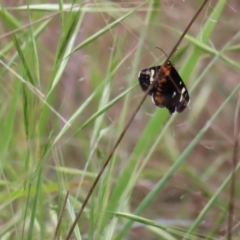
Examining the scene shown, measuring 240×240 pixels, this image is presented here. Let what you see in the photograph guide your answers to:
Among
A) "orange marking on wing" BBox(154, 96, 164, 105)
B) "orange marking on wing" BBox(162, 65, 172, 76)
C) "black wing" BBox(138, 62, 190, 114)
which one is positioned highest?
"orange marking on wing" BBox(162, 65, 172, 76)

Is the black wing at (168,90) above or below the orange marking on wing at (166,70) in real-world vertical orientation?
below

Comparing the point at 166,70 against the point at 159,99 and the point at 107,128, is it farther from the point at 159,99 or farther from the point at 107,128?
the point at 107,128

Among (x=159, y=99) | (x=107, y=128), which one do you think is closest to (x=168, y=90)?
(x=159, y=99)

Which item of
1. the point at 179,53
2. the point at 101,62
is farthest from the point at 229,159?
the point at 179,53

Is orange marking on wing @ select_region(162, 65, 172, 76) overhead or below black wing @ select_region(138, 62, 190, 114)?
overhead

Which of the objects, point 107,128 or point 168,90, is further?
point 107,128

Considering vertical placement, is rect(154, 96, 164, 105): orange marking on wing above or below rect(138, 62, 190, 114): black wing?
below

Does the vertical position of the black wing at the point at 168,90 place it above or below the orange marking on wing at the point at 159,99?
above

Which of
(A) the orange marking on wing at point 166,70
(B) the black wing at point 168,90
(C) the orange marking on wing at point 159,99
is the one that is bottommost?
(C) the orange marking on wing at point 159,99

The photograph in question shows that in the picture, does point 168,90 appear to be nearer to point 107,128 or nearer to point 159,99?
point 159,99

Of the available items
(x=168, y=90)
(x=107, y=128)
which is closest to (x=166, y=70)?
(x=168, y=90)

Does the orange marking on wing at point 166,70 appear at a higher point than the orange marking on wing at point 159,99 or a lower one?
higher
